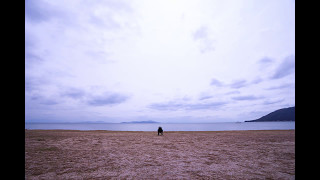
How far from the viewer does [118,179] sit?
697 cm
